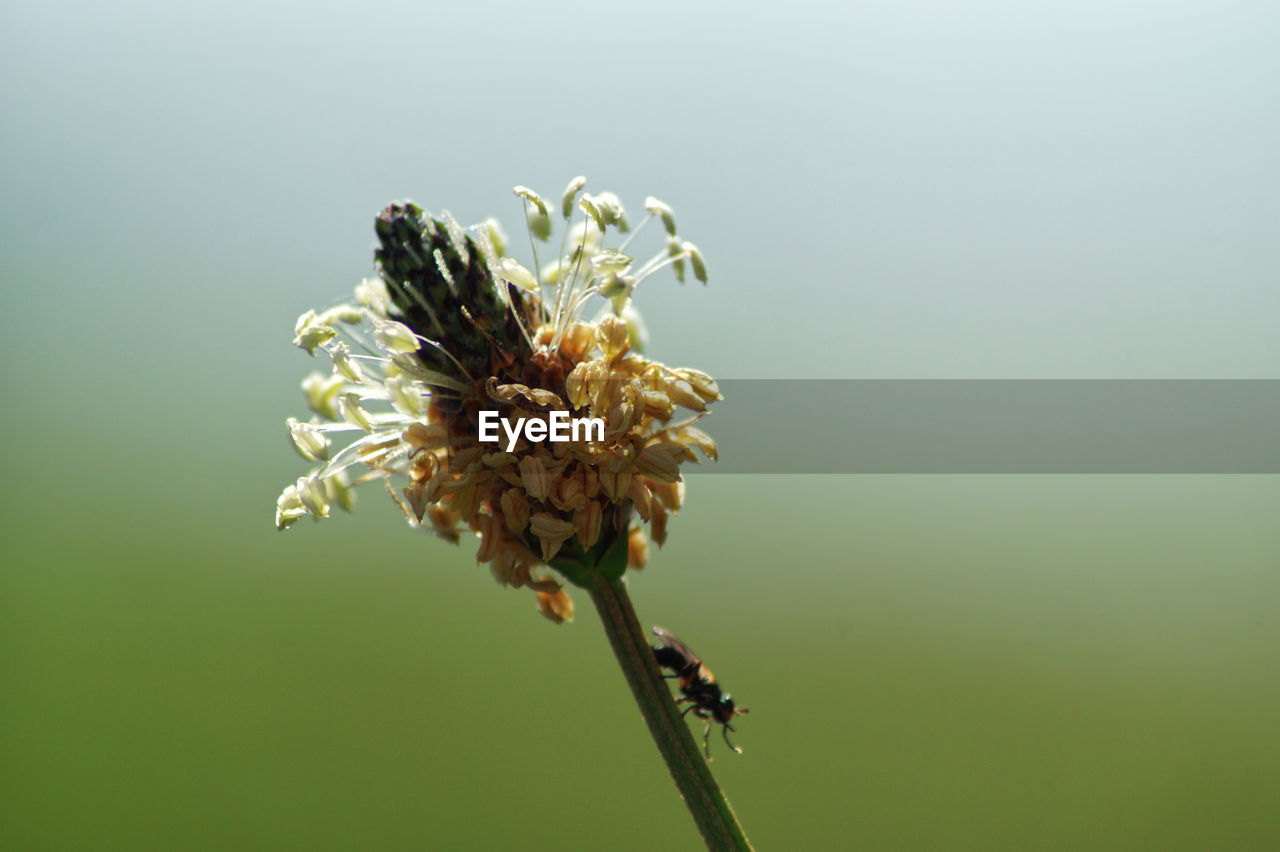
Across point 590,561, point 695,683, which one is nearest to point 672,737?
point 590,561

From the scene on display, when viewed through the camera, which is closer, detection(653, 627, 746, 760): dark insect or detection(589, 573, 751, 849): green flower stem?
detection(589, 573, 751, 849): green flower stem

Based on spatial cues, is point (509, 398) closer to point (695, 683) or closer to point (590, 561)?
point (590, 561)

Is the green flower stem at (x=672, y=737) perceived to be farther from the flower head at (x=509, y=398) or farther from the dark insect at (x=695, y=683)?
the dark insect at (x=695, y=683)

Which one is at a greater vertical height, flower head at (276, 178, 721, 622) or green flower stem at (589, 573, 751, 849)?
flower head at (276, 178, 721, 622)

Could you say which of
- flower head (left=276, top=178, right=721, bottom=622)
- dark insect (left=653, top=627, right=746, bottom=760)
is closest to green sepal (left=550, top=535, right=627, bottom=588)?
flower head (left=276, top=178, right=721, bottom=622)

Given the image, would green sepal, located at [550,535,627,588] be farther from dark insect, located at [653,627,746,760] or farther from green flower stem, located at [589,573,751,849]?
dark insect, located at [653,627,746,760]

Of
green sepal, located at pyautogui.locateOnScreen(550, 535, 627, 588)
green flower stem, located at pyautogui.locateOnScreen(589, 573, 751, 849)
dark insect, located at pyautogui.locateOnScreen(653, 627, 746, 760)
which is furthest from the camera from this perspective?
dark insect, located at pyautogui.locateOnScreen(653, 627, 746, 760)

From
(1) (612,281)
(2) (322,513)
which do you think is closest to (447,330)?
(1) (612,281)

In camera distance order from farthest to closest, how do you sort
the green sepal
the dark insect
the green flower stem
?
1. the dark insect
2. the green sepal
3. the green flower stem
